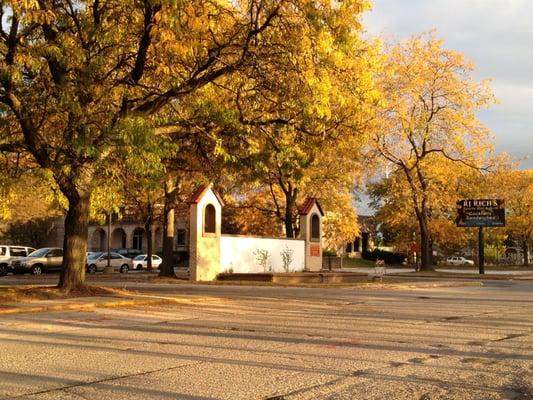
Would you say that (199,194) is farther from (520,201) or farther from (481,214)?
(520,201)

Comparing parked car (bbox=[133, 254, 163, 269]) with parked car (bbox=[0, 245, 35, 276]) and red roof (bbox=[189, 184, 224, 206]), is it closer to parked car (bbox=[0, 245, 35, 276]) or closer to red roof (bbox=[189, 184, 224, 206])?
parked car (bbox=[0, 245, 35, 276])

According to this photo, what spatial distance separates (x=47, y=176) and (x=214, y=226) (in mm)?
15729

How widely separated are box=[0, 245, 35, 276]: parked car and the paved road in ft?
82.2

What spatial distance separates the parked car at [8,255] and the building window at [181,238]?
31.8 meters

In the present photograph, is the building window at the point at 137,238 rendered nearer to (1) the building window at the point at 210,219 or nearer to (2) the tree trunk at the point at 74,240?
(1) the building window at the point at 210,219

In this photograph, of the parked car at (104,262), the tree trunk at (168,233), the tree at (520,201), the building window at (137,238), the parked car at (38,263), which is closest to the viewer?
the tree trunk at (168,233)

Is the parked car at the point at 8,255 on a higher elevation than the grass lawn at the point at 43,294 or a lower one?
higher

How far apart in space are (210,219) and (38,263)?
1380 centimetres

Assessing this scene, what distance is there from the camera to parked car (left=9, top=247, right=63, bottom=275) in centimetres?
3778

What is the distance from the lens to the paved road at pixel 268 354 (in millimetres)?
7047

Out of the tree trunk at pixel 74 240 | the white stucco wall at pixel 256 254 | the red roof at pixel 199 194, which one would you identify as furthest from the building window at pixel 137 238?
the tree trunk at pixel 74 240

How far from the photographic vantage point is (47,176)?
1513 centimetres

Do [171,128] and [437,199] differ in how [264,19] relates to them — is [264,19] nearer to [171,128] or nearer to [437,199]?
[171,128]

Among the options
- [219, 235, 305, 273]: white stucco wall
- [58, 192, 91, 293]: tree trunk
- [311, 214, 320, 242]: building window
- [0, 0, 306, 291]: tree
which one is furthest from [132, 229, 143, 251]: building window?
[0, 0, 306, 291]: tree
